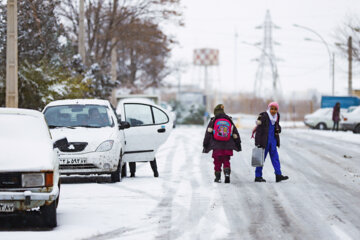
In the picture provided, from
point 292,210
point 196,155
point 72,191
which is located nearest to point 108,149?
point 72,191

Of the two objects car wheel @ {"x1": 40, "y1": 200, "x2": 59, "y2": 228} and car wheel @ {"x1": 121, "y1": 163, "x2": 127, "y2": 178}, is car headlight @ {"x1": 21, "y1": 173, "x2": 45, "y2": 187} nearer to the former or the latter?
car wheel @ {"x1": 40, "y1": 200, "x2": 59, "y2": 228}

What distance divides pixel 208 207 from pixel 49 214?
281 cm

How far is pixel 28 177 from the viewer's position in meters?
9.55

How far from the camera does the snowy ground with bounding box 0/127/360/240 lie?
9.55 meters

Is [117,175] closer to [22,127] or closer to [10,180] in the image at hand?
[22,127]

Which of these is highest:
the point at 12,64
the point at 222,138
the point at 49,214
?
the point at 12,64

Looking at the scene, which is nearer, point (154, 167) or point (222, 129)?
point (222, 129)

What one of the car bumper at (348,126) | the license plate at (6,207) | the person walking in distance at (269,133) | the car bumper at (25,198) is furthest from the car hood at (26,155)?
the car bumper at (348,126)

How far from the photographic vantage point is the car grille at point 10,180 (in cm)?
945

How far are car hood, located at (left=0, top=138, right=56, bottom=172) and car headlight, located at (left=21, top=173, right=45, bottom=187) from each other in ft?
0.26

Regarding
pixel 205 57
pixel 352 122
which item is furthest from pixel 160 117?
pixel 205 57

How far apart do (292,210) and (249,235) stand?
7.97ft

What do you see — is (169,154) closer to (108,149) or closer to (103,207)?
(108,149)

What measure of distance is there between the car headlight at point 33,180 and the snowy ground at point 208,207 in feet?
1.81
